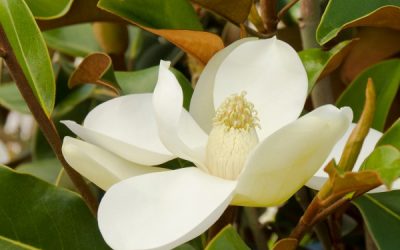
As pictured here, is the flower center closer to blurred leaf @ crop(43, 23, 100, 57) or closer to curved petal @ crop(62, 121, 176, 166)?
curved petal @ crop(62, 121, 176, 166)

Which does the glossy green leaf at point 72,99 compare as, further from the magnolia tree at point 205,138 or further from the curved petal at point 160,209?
the curved petal at point 160,209

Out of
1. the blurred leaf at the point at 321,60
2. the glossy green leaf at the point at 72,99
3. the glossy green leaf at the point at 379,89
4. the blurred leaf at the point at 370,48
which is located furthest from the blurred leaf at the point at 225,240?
the glossy green leaf at the point at 72,99

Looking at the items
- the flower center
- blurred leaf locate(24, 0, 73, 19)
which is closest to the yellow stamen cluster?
the flower center

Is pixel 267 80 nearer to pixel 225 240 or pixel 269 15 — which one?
pixel 269 15

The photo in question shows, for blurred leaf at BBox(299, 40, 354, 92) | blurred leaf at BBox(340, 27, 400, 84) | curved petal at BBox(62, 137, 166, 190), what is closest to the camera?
curved petal at BBox(62, 137, 166, 190)

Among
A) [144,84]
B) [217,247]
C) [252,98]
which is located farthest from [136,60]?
[217,247]

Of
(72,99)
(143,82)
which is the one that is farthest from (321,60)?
(72,99)
